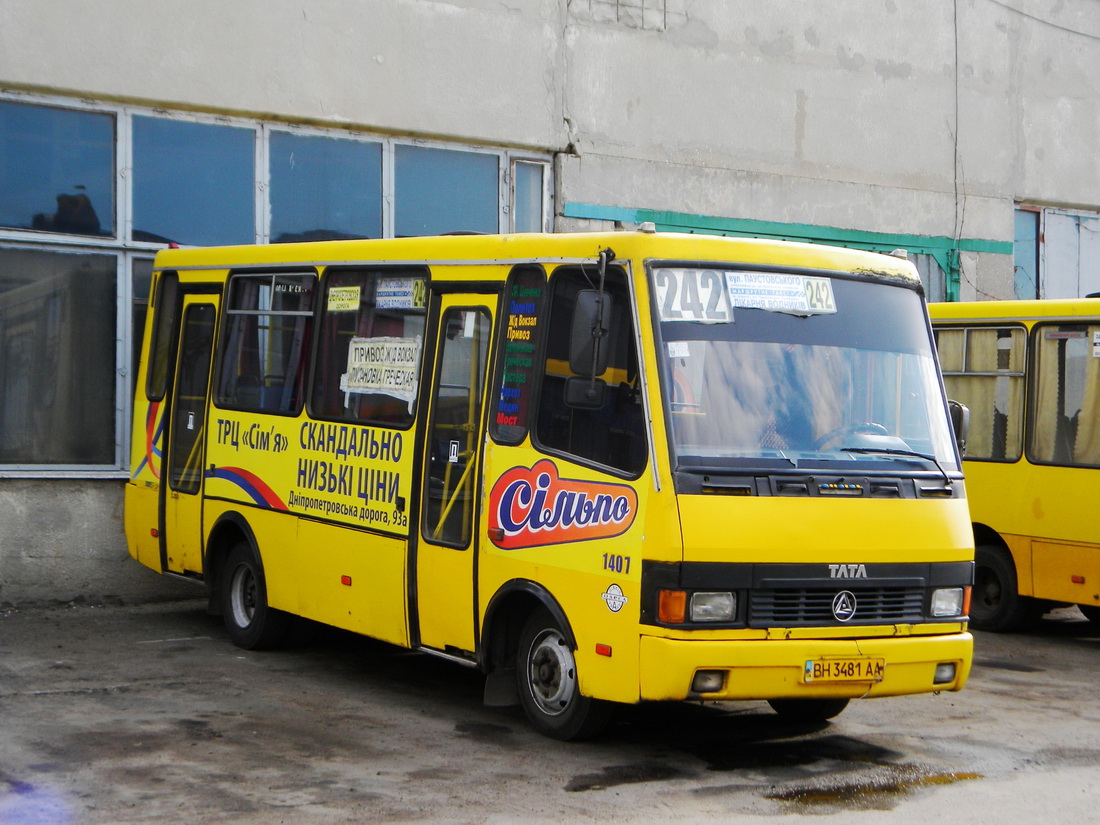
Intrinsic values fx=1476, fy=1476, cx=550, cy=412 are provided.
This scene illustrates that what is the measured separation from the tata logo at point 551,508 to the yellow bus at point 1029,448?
18.0ft

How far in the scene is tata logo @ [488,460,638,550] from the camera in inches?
283

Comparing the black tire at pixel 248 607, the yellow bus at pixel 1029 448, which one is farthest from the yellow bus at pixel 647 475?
the yellow bus at pixel 1029 448

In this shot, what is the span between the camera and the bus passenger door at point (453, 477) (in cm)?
817

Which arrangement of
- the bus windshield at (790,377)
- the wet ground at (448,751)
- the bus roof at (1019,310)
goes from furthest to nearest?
1. the bus roof at (1019,310)
2. the bus windshield at (790,377)
3. the wet ground at (448,751)

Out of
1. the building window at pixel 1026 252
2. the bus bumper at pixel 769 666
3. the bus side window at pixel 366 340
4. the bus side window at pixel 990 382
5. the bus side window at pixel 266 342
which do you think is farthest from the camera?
the building window at pixel 1026 252

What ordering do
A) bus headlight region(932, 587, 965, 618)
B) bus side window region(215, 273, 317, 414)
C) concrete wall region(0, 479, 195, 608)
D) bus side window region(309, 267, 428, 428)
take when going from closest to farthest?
bus headlight region(932, 587, 965, 618) → bus side window region(309, 267, 428, 428) → bus side window region(215, 273, 317, 414) → concrete wall region(0, 479, 195, 608)

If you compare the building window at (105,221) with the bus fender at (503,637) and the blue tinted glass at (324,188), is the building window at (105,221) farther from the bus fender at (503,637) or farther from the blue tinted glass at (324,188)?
the bus fender at (503,637)

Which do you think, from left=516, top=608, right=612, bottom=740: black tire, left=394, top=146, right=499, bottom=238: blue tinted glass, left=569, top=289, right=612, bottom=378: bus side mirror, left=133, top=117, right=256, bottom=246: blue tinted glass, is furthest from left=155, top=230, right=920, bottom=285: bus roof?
left=394, top=146, right=499, bottom=238: blue tinted glass

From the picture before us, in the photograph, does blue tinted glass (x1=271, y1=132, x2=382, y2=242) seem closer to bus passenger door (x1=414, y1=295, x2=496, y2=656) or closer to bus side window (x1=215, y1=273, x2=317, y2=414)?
bus side window (x1=215, y1=273, x2=317, y2=414)

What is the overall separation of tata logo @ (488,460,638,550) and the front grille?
76cm

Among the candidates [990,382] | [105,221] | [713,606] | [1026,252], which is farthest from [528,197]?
[713,606]

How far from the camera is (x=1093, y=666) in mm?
10828

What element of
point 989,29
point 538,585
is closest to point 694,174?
point 989,29

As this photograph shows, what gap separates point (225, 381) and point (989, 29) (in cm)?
1132
